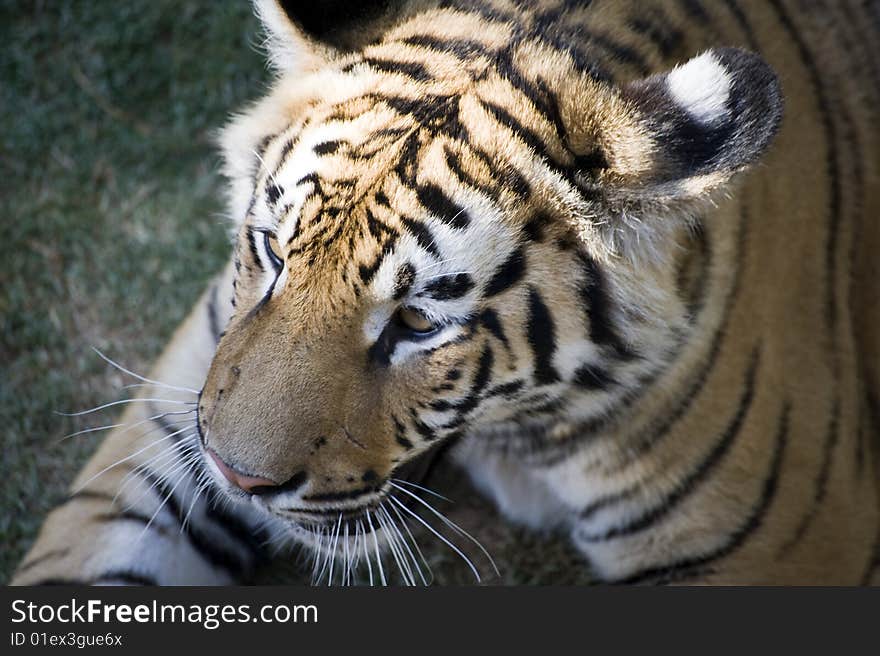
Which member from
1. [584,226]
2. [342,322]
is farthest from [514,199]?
[342,322]

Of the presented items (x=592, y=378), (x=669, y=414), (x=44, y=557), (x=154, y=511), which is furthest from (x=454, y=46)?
(x=44, y=557)

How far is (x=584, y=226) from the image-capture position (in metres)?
1.41

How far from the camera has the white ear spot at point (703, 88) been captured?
1249mm

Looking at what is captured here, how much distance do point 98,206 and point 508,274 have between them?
160 cm

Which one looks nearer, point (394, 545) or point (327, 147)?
point (327, 147)

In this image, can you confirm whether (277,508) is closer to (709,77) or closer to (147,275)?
(709,77)

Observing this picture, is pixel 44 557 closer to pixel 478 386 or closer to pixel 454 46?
pixel 478 386

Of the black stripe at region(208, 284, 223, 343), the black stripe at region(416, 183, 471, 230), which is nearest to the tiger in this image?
the black stripe at region(416, 183, 471, 230)

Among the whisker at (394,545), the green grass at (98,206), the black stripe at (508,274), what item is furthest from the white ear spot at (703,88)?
the green grass at (98,206)

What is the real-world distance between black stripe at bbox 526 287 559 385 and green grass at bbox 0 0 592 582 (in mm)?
805

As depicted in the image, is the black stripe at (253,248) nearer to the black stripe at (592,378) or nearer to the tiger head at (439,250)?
the tiger head at (439,250)

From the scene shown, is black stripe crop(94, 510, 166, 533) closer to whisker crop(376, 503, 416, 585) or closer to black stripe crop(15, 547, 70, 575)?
black stripe crop(15, 547, 70, 575)

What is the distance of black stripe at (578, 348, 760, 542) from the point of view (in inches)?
65.9

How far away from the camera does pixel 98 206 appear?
2.66m
